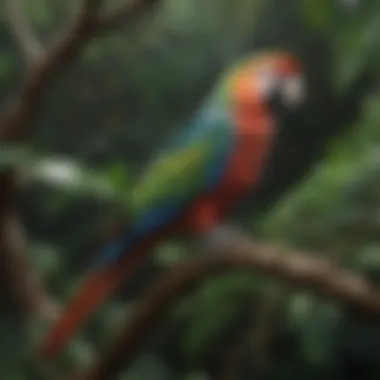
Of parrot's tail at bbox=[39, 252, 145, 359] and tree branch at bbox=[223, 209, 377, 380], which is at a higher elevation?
tree branch at bbox=[223, 209, 377, 380]

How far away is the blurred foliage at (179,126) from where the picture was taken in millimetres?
771

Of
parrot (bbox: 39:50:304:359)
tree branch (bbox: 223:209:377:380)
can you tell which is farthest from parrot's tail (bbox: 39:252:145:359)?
tree branch (bbox: 223:209:377:380)

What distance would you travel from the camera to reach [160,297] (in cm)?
73

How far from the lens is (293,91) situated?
77 centimetres

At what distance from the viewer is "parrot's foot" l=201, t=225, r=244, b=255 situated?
73cm

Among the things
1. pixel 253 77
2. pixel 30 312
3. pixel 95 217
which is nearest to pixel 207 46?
pixel 253 77

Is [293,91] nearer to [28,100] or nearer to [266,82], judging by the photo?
[266,82]

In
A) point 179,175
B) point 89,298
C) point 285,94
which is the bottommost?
point 89,298

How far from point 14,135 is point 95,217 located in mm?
123

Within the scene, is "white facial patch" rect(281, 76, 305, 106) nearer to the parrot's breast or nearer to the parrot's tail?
the parrot's breast

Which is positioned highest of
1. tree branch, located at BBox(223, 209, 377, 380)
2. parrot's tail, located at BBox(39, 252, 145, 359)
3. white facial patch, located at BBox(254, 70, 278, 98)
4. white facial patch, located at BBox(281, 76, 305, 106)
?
white facial patch, located at BBox(281, 76, 305, 106)

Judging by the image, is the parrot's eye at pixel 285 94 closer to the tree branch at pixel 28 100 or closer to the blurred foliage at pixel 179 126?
the blurred foliage at pixel 179 126

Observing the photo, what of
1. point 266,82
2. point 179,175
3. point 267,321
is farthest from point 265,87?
point 267,321

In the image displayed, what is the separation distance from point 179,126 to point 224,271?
156mm
